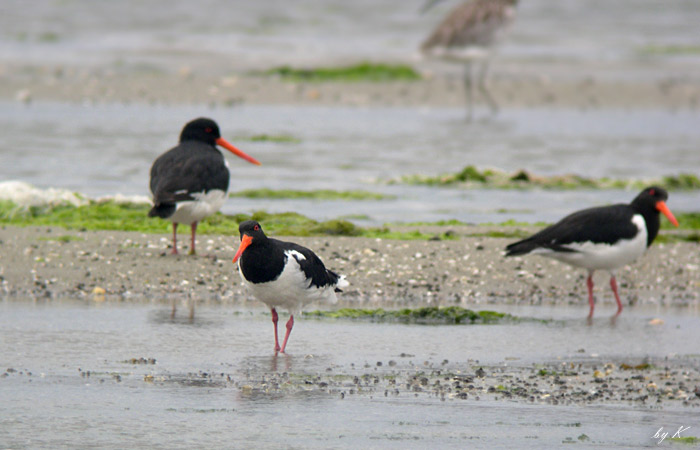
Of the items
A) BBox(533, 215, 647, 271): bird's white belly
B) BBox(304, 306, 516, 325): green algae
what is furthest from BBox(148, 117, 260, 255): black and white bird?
BBox(533, 215, 647, 271): bird's white belly

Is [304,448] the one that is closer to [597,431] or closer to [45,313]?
[597,431]

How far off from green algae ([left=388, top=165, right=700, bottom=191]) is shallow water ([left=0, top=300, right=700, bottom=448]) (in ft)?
18.6

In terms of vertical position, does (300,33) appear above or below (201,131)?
above

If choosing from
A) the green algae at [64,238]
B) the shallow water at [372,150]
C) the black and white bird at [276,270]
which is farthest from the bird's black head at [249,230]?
the shallow water at [372,150]

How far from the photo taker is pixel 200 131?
1236 cm

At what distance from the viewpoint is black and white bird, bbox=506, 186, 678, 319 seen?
33.6 feet

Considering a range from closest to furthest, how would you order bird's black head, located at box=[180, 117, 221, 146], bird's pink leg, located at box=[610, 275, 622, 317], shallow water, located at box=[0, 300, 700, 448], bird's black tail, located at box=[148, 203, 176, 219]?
shallow water, located at box=[0, 300, 700, 448] < bird's pink leg, located at box=[610, 275, 622, 317] < bird's black tail, located at box=[148, 203, 176, 219] < bird's black head, located at box=[180, 117, 221, 146]

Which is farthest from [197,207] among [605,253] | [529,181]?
[529,181]

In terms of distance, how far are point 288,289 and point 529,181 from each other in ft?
26.3

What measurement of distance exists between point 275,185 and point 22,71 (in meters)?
13.3

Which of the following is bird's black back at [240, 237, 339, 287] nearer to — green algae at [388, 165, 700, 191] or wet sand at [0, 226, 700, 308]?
wet sand at [0, 226, 700, 308]

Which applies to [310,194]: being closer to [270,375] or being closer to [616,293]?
[616,293]

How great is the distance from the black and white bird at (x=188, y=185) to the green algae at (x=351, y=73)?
14936 mm

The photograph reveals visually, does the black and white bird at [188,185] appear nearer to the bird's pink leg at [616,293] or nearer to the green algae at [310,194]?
the green algae at [310,194]
